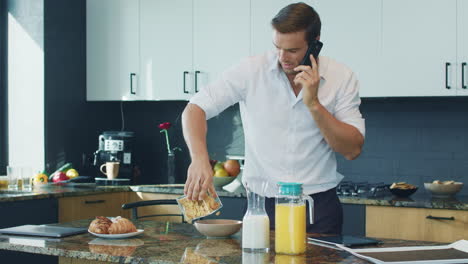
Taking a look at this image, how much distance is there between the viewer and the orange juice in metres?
1.93

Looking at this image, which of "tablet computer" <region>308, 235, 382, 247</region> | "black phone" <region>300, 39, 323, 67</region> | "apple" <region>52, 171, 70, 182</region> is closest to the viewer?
"tablet computer" <region>308, 235, 382, 247</region>

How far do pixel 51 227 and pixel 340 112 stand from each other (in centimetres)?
114

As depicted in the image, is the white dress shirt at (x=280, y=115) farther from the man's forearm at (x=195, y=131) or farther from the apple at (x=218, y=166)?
the apple at (x=218, y=166)

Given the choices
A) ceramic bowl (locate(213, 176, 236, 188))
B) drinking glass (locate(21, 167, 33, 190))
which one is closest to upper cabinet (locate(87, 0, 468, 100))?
ceramic bowl (locate(213, 176, 236, 188))

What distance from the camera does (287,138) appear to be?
2.56m

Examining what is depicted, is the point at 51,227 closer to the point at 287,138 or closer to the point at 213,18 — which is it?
the point at 287,138

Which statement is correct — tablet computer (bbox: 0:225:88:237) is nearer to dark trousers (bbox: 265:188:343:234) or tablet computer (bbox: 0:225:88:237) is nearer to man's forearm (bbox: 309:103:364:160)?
dark trousers (bbox: 265:188:343:234)

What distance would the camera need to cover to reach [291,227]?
1.93 meters

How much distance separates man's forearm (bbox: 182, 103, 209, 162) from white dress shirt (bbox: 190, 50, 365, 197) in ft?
0.16

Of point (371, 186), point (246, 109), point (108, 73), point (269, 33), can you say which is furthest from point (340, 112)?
point (108, 73)

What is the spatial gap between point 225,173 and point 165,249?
2133mm

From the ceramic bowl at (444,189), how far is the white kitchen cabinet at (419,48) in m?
0.50

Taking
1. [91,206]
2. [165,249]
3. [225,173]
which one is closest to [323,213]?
[165,249]

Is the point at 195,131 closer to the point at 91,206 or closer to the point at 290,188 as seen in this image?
the point at 290,188
